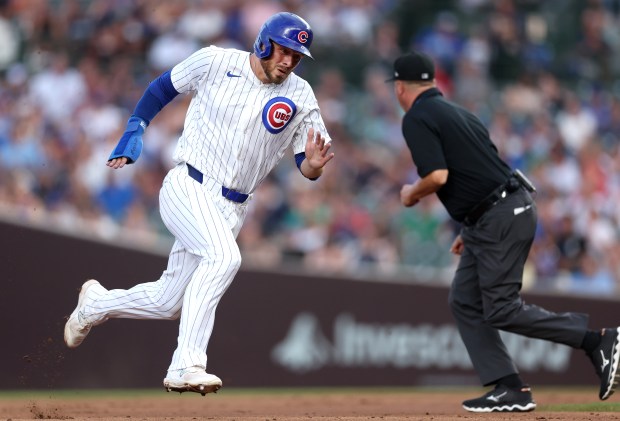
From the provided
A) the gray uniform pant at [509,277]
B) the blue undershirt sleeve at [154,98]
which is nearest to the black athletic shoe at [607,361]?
the gray uniform pant at [509,277]

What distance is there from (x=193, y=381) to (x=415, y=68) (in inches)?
100

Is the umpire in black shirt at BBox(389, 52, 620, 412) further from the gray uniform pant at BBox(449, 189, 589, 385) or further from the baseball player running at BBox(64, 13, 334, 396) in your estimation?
the baseball player running at BBox(64, 13, 334, 396)

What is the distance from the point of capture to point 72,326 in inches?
290

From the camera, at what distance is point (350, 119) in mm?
14641

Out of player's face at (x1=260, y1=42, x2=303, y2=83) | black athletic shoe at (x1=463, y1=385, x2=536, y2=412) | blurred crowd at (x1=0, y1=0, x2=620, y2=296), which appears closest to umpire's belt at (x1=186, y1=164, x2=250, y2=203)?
player's face at (x1=260, y1=42, x2=303, y2=83)

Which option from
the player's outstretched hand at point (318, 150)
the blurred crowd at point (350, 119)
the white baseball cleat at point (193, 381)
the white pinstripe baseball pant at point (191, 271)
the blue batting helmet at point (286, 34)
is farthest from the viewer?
the blurred crowd at point (350, 119)

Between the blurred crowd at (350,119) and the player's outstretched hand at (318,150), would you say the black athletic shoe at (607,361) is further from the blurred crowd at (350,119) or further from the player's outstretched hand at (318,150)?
the blurred crowd at (350,119)

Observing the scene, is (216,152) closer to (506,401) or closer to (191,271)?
(191,271)

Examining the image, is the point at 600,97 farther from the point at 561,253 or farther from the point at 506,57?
the point at 561,253

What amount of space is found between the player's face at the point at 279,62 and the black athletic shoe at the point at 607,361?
2.68 m

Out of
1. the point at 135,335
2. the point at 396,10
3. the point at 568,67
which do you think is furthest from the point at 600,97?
A: the point at 135,335

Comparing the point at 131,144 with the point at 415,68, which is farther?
the point at 415,68

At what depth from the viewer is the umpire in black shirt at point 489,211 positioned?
7281 mm

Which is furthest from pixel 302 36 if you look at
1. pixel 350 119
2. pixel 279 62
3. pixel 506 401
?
pixel 350 119
